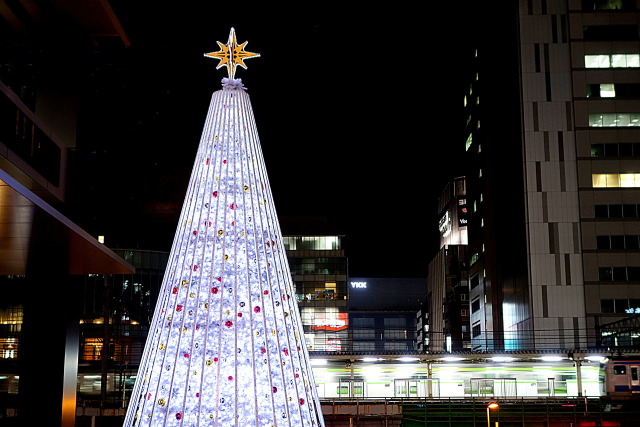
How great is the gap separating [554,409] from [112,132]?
28263mm

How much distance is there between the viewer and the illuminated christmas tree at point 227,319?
12.5 m

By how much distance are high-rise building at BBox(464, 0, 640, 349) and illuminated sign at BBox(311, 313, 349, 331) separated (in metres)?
41.2

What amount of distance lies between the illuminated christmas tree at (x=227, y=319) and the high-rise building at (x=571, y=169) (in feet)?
184

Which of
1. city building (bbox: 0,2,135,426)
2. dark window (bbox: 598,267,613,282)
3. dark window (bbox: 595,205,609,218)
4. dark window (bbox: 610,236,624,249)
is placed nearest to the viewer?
city building (bbox: 0,2,135,426)

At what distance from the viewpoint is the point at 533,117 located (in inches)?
2817

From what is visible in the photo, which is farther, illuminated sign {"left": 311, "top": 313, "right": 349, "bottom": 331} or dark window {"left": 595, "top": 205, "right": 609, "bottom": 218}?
illuminated sign {"left": 311, "top": 313, "right": 349, "bottom": 331}

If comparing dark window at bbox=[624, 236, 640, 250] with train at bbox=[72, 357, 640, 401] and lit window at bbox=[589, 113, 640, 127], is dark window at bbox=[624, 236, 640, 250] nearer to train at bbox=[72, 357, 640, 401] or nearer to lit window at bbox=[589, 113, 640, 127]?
lit window at bbox=[589, 113, 640, 127]

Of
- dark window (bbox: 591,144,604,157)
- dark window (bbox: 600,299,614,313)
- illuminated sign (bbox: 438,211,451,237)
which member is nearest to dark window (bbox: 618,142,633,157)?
dark window (bbox: 591,144,604,157)

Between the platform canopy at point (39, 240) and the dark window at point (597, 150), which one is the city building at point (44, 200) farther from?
the dark window at point (597, 150)

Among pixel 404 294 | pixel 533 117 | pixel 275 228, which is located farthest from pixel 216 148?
pixel 404 294

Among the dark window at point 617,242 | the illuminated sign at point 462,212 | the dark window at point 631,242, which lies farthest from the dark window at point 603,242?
the illuminated sign at point 462,212

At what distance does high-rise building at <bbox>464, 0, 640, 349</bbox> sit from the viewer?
6700cm

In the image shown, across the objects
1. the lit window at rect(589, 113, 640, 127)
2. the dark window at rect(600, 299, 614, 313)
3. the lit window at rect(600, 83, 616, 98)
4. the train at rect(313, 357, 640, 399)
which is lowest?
the train at rect(313, 357, 640, 399)

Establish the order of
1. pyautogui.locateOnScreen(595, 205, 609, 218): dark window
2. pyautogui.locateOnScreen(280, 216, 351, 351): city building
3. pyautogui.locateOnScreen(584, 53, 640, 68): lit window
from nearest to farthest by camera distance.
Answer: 1. pyautogui.locateOnScreen(595, 205, 609, 218): dark window
2. pyautogui.locateOnScreen(584, 53, 640, 68): lit window
3. pyautogui.locateOnScreen(280, 216, 351, 351): city building
